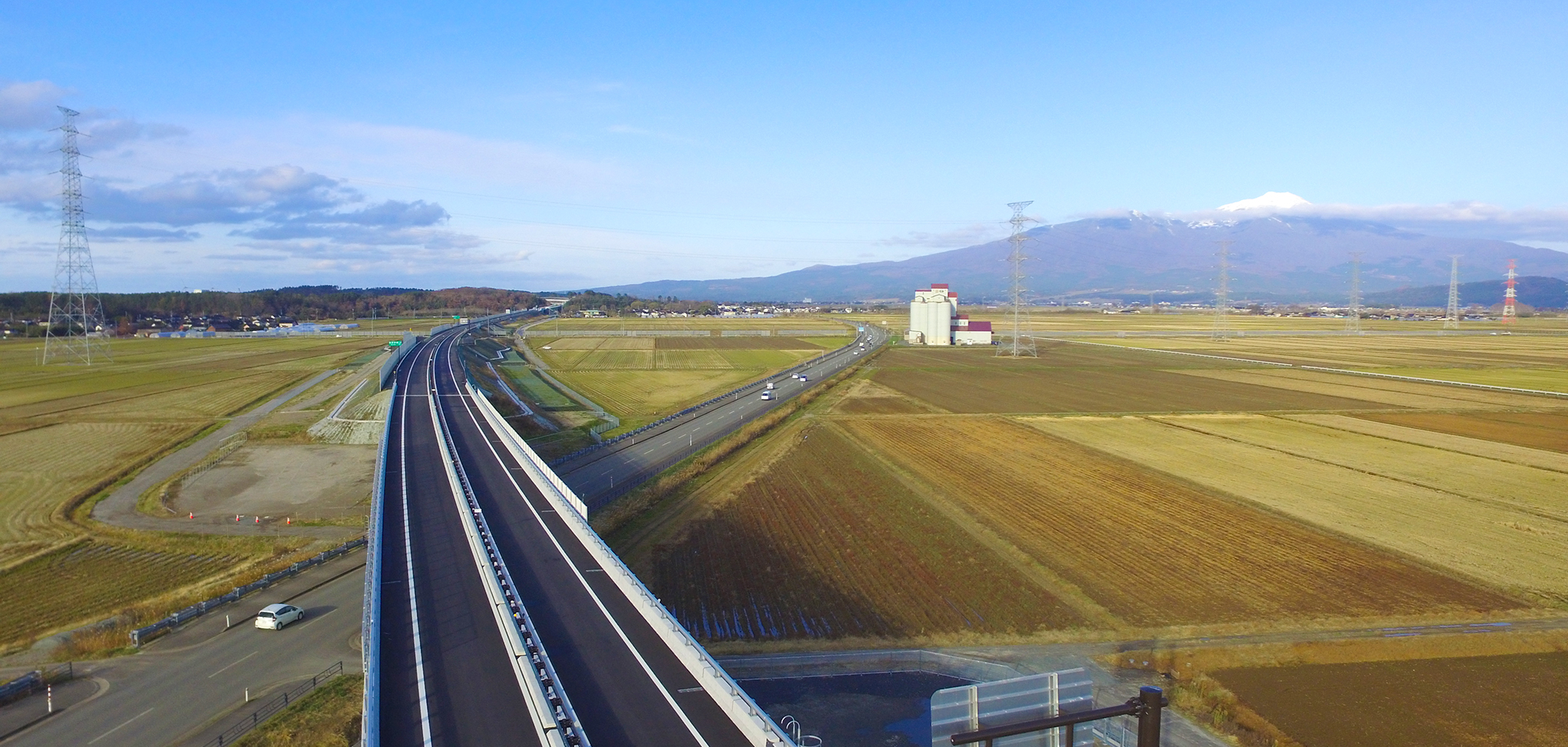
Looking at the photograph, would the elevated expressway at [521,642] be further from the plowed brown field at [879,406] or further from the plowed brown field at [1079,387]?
the plowed brown field at [1079,387]

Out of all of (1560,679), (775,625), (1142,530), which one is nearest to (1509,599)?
(1560,679)

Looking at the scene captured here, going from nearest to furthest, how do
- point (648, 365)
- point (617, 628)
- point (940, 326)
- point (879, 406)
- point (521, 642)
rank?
point (521, 642) < point (617, 628) < point (879, 406) < point (648, 365) < point (940, 326)

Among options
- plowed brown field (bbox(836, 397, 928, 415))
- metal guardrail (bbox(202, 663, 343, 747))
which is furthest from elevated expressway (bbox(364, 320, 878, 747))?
plowed brown field (bbox(836, 397, 928, 415))

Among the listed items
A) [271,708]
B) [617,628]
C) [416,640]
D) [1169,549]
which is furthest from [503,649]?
[1169,549]

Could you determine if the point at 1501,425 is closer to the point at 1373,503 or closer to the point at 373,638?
the point at 1373,503

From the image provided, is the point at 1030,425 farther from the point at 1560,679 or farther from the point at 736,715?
the point at 736,715

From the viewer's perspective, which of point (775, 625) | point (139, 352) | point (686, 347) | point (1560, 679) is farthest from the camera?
point (686, 347)

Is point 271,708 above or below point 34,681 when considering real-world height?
below
